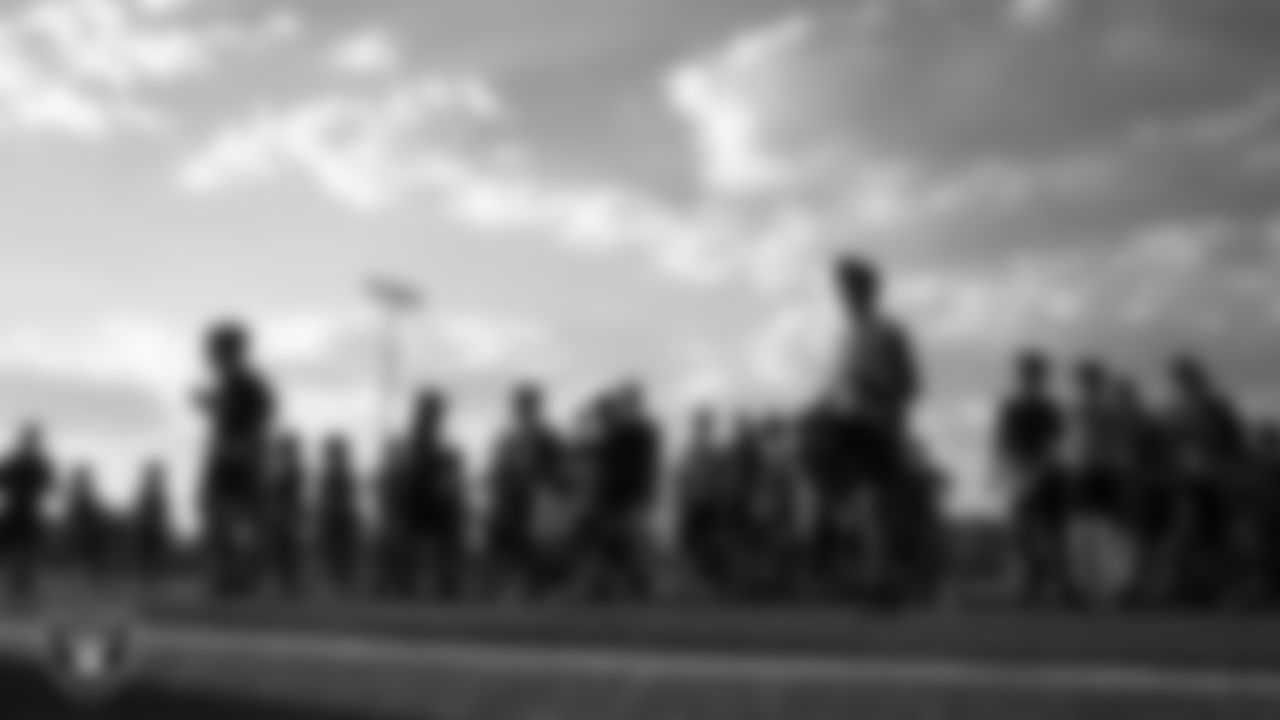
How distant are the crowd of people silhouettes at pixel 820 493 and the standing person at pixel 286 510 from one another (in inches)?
421

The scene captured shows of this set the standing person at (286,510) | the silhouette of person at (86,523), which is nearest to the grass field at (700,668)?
the standing person at (286,510)

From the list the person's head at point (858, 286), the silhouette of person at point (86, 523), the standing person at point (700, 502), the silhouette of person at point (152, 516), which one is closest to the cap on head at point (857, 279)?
the person's head at point (858, 286)

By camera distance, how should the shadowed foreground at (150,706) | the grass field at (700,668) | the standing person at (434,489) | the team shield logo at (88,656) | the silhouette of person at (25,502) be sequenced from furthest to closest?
1. the standing person at (434,489)
2. the silhouette of person at (25,502)
3. the shadowed foreground at (150,706)
4. the team shield logo at (88,656)
5. the grass field at (700,668)

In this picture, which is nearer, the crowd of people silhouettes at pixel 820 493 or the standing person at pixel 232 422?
the crowd of people silhouettes at pixel 820 493

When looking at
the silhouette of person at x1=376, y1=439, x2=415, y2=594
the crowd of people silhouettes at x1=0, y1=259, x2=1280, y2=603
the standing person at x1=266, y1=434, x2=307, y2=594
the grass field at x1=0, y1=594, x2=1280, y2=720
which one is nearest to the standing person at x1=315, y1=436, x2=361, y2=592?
the standing person at x1=266, y1=434, x2=307, y2=594

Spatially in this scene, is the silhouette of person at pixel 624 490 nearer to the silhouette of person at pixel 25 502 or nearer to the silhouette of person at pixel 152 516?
the silhouette of person at pixel 25 502

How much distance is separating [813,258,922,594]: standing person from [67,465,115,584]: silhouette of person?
65.4m

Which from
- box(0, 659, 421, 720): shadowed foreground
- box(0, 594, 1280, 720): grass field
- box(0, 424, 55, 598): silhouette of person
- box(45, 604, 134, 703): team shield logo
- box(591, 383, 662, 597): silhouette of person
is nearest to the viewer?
box(0, 594, 1280, 720): grass field

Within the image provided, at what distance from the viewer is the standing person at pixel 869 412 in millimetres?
7094

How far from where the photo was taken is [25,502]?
19.7 metres

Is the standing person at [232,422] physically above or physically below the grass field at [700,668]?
above

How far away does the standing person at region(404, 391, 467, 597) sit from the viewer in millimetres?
23484

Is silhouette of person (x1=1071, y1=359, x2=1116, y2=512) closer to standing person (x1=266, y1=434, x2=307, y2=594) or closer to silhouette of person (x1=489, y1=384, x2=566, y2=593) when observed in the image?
silhouette of person (x1=489, y1=384, x2=566, y2=593)

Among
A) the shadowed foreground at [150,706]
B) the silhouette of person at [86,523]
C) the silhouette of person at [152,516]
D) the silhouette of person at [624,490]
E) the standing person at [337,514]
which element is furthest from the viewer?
the silhouette of person at [152,516]
